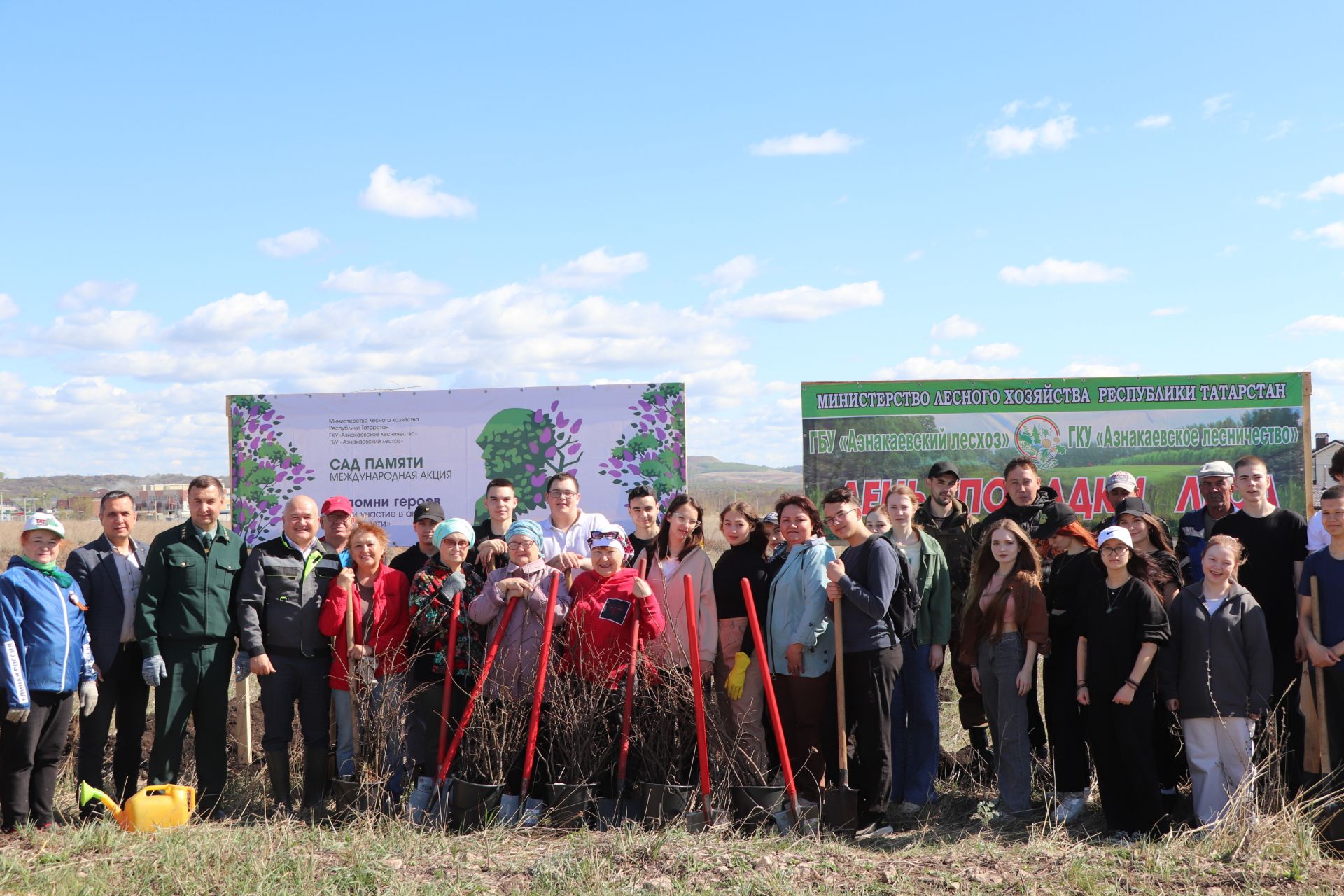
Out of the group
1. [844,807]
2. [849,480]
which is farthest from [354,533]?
[849,480]

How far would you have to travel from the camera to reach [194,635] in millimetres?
6219

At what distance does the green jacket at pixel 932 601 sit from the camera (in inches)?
256

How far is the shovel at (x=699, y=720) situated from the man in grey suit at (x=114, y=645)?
127 inches

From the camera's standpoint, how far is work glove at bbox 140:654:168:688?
612 centimetres

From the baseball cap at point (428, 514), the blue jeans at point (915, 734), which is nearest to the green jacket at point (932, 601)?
the blue jeans at point (915, 734)

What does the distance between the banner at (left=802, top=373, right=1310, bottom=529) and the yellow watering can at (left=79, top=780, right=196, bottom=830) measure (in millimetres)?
7758

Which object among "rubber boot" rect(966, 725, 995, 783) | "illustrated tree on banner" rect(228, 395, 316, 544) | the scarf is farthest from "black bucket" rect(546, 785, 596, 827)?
"illustrated tree on banner" rect(228, 395, 316, 544)

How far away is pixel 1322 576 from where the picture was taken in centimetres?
565

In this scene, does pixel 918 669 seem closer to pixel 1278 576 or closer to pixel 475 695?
pixel 1278 576

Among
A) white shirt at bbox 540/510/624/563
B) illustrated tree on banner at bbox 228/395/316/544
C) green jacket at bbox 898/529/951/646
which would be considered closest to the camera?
green jacket at bbox 898/529/951/646

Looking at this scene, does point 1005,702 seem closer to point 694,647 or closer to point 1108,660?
point 1108,660

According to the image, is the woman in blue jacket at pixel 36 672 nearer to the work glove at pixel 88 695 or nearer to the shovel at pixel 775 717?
the work glove at pixel 88 695

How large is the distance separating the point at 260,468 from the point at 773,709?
355 inches

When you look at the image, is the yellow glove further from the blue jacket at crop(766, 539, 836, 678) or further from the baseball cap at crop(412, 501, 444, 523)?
the baseball cap at crop(412, 501, 444, 523)
